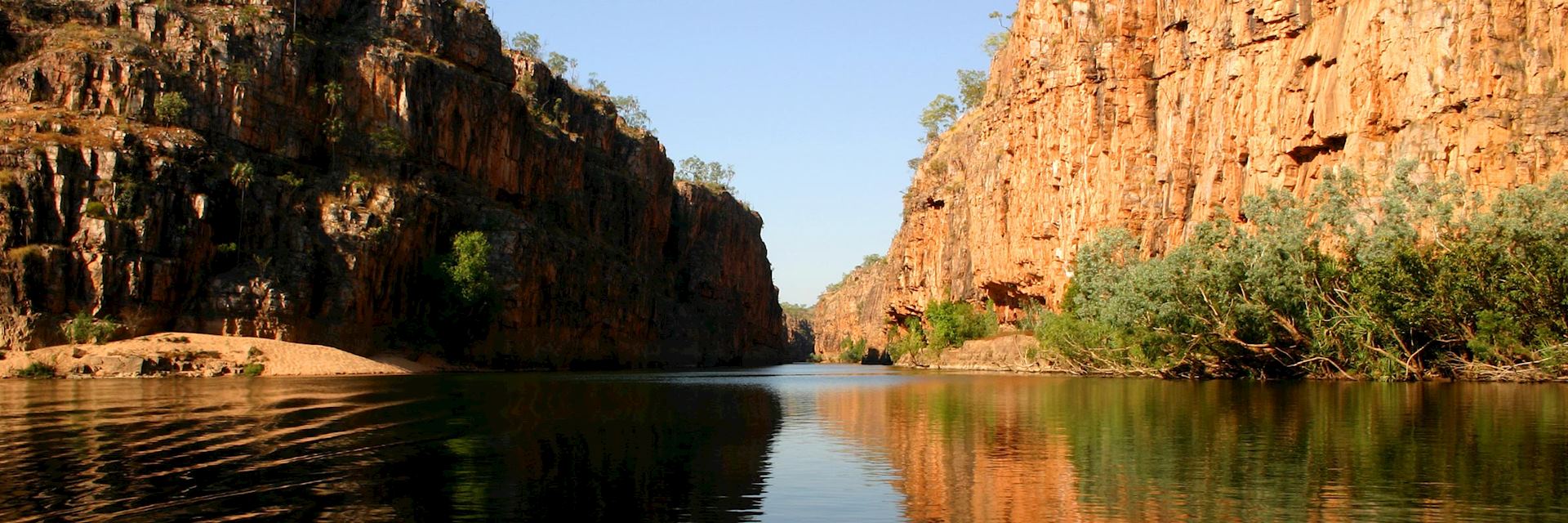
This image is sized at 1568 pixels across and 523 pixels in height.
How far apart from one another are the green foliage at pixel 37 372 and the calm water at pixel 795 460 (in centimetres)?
2987

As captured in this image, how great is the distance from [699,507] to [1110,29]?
83.8 metres

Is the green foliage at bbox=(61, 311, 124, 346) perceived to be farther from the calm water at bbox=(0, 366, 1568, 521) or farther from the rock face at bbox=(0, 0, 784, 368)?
the calm water at bbox=(0, 366, 1568, 521)

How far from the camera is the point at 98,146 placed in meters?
75.6

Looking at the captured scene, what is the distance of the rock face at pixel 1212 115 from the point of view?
54438 mm

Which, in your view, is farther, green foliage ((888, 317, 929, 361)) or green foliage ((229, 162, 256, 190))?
green foliage ((888, 317, 929, 361))

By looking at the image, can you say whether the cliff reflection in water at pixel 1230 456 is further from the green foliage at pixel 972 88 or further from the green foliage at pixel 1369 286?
the green foliage at pixel 972 88

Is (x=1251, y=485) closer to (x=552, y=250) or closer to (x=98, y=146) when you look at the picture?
(x=98, y=146)

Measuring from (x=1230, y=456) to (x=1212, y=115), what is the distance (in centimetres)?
5952

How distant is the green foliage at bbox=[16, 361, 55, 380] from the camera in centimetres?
6525

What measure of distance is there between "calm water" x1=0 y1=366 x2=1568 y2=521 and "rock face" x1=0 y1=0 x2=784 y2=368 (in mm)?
38949

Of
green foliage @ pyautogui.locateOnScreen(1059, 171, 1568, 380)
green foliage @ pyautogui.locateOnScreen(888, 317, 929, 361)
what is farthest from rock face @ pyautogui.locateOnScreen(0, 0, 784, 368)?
green foliage @ pyautogui.locateOnScreen(1059, 171, 1568, 380)

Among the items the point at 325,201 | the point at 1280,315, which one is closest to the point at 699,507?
the point at 1280,315

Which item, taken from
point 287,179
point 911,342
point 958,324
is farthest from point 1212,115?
point 911,342

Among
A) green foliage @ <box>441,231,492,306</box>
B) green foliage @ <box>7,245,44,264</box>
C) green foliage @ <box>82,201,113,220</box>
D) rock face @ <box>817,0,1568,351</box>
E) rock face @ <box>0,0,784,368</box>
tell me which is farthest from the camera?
green foliage @ <box>441,231,492,306</box>
